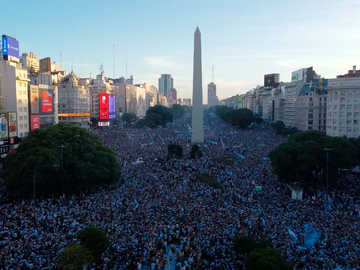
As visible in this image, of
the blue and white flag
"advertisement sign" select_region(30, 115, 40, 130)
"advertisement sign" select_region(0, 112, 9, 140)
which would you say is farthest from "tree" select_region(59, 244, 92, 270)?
"advertisement sign" select_region(30, 115, 40, 130)

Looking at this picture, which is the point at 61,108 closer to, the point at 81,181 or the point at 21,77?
the point at 21,77

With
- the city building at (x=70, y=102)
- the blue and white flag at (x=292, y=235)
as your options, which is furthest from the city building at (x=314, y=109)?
the blue and white flag at (x=292, y=235)

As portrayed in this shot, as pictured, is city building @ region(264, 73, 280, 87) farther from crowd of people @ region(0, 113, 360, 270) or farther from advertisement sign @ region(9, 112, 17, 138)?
crowd of people @ region(0, 113, 360, 270)

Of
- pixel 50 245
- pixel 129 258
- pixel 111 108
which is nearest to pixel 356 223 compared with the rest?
pixel 129 258

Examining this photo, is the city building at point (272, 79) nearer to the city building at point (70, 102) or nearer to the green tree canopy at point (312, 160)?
the city building at point (70, 102)

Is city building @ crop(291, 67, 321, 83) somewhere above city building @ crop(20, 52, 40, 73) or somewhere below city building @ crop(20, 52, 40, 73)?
below

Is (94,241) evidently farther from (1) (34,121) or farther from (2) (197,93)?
(2) (197,93)

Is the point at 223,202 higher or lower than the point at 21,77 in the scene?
lower

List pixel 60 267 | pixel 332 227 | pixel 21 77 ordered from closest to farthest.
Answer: pixel 60 267
pixel 332 227
pixel 21 77
